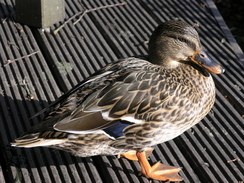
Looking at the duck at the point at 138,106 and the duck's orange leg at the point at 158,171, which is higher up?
the duck at the point at 138,106

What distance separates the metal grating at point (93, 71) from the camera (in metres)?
2.57

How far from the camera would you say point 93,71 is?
3279 millimetres

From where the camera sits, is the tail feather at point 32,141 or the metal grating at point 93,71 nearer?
the tail feather at point 32,141

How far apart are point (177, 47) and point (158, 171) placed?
2.79 ft

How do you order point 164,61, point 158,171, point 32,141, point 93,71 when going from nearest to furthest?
point 32,141, point 158,171, point 164,61, point 93,71

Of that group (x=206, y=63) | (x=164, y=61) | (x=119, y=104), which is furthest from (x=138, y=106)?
(x=206, y=63)

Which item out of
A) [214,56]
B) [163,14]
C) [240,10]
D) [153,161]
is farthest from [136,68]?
[240,10]

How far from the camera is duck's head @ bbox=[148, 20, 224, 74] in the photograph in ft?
8.55

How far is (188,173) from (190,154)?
168 millimetres

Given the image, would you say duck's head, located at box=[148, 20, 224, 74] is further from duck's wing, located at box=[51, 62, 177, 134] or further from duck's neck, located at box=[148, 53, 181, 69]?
duck's wing, located at box=[51, 62, 177, 134]

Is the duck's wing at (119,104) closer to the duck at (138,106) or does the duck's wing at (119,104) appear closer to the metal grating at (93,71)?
the duck at (138,106)

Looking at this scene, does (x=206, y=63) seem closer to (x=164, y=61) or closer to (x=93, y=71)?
(x=164, y=61)

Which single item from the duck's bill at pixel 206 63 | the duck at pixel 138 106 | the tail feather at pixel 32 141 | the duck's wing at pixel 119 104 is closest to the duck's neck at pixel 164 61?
the duck at pixel 138 106

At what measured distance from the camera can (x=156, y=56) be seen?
→ 268 cm
